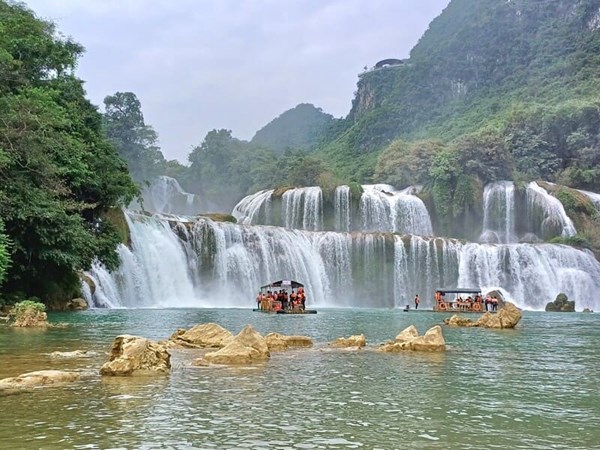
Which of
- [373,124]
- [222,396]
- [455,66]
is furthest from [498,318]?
[455,66]

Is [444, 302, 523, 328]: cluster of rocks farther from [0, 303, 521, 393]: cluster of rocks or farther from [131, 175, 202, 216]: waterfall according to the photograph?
[131, 175, 202, 216]: waterfall

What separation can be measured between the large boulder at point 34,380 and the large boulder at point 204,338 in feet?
15.3

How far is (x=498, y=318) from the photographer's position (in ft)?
66.4

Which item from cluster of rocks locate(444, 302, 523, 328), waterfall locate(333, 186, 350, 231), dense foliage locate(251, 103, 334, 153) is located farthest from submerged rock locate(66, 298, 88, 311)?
dense foliage locate(251, 103, 334, 153)

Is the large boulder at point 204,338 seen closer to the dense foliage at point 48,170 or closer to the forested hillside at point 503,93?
the dense foliage at point 48,170

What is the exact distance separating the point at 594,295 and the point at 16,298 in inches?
1436

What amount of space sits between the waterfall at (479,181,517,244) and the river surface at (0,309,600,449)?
42.7 meters

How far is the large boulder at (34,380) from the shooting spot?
276 inches

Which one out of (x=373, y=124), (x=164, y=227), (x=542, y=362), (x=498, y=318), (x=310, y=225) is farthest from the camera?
(x=373, y=124)

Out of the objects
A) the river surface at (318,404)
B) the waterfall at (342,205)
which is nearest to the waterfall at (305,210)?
the waterfall at (342,205)

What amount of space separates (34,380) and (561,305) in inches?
1448

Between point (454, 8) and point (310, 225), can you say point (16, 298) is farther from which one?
point (454, 8)

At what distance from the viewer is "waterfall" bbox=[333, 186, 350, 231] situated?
166 ft

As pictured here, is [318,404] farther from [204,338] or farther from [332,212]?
[332,212]
